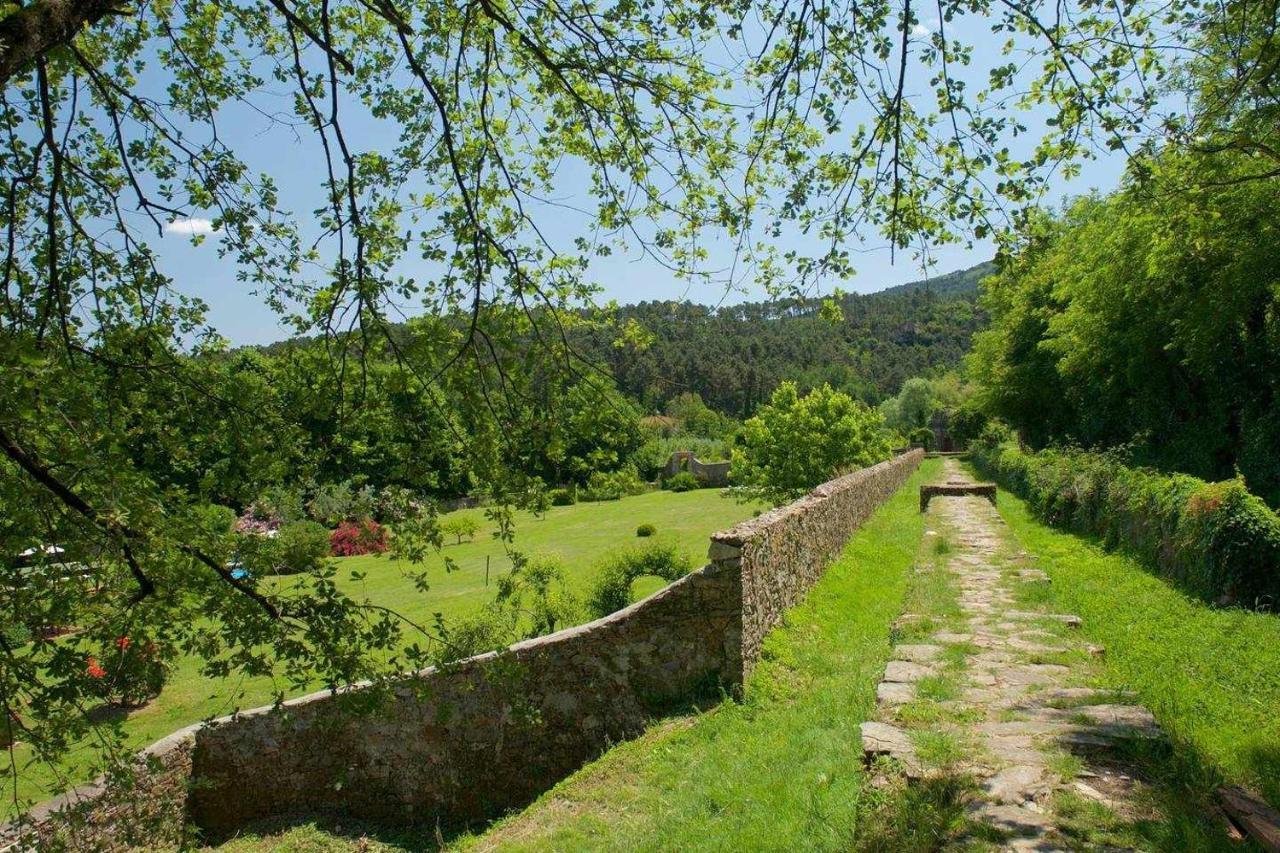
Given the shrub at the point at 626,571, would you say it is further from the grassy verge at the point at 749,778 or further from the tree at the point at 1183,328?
the tree at the point at 1183,328

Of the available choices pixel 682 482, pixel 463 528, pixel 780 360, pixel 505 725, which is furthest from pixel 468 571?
pixel 780 360

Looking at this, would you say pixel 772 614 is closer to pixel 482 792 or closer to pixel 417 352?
pixel 482 792

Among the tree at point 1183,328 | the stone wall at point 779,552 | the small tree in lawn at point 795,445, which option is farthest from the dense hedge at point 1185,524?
the small tree in lawn at point 795,445

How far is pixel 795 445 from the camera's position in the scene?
1962cm

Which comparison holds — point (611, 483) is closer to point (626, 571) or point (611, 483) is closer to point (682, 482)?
point (626, 571)

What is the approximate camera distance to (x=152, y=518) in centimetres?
338

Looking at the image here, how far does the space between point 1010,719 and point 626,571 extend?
343 inches

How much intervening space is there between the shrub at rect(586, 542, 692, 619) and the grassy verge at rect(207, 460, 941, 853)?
15.0ft

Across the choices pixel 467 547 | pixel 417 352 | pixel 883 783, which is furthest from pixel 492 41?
pixel 467 547

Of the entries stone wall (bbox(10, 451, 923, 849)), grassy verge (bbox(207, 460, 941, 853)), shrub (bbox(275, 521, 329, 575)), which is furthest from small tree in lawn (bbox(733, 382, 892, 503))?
shrub (bbox(275, 521, 329, 575))

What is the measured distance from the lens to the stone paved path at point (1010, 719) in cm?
354

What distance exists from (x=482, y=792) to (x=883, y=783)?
5.04 meters

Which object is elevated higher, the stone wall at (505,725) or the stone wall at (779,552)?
the stone wall at (779,552)

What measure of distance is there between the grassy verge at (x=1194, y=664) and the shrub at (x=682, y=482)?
3758cm
